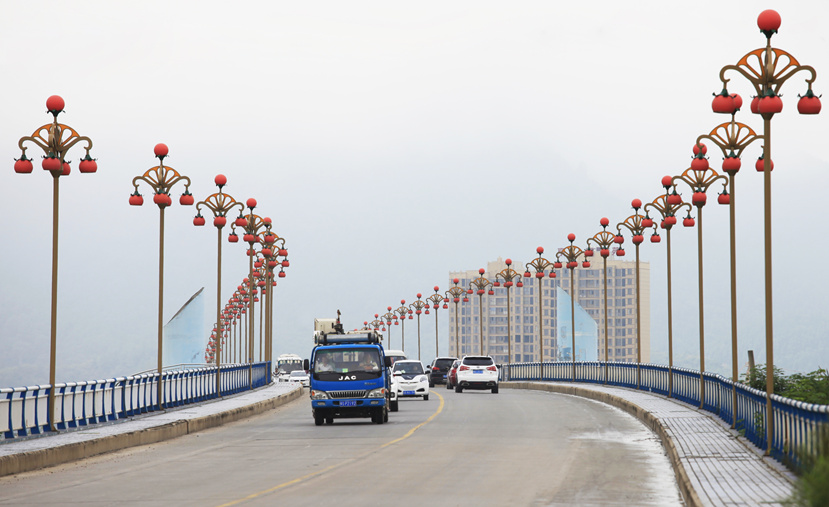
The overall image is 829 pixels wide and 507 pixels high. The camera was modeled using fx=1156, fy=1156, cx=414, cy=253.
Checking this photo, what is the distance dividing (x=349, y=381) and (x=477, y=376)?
22330 millimetres

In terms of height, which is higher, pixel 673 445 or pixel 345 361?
pixel 345 361

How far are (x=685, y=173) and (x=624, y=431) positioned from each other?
9101 mm

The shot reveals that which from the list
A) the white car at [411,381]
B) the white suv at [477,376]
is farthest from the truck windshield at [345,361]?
the white suv at [477,376]

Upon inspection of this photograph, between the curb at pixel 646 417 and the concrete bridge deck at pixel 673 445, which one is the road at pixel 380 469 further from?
the concrete bridge deck at pixel 673 445

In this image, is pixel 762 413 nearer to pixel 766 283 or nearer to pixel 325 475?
pixel 766 283

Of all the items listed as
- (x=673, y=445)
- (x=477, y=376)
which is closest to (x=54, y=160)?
(x=673, y=445)

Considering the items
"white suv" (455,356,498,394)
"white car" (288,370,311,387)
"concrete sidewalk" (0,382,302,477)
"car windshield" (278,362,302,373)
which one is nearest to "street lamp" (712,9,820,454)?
"concrete sidewalk" (0,382,302,477)

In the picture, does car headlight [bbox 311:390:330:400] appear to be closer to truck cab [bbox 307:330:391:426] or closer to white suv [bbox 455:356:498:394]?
truck cab [bbox 307:330:391:426]

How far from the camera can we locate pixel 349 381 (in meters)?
29.0

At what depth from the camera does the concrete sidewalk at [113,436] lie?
18.7 meters

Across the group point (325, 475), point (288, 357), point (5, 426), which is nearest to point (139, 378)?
point (5, 426)

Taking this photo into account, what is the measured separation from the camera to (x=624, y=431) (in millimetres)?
26484

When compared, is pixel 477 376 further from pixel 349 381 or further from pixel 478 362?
pixel 349 381

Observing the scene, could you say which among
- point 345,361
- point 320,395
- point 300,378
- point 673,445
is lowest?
point 300,378
